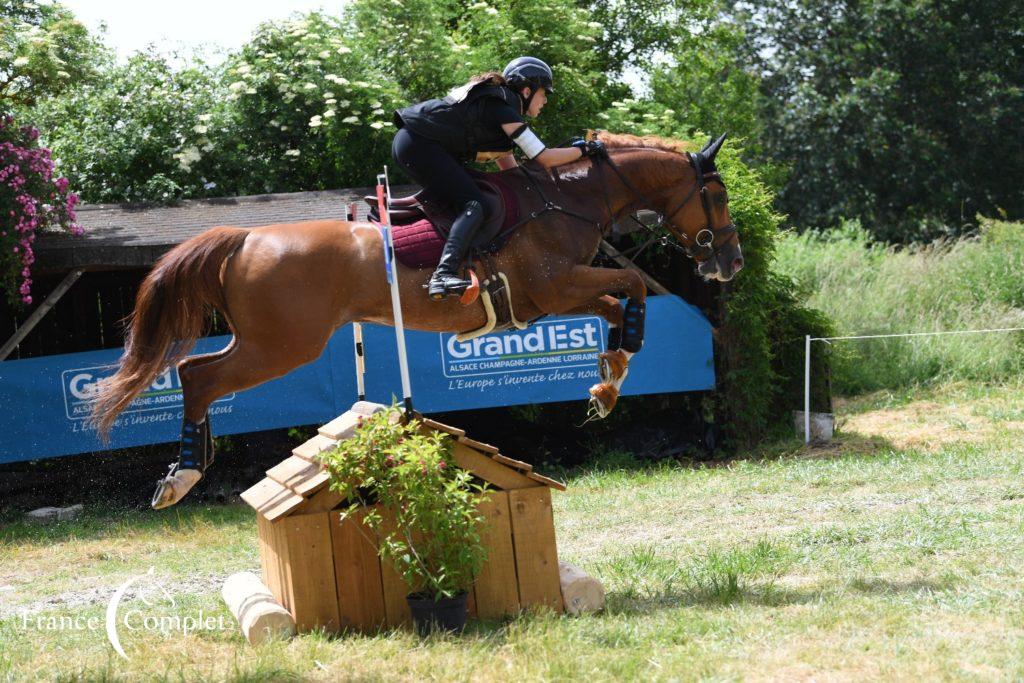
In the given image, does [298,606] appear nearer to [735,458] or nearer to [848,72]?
[735,458]

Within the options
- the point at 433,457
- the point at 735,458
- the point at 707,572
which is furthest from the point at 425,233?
the point at 735,458

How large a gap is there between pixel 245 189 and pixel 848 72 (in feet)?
59.5

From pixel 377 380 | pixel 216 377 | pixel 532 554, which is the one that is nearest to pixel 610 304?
pixel 532 554

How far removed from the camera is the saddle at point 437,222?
18.2ft

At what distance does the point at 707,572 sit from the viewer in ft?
18.7

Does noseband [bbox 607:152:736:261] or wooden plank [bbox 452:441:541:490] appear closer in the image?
wooden plank [bbox 452:441:541:490]

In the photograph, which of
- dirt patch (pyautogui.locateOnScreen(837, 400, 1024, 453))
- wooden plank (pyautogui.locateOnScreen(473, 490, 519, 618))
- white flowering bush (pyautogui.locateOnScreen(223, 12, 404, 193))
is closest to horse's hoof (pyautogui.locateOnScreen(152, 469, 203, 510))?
wooden plank (pyautogui.locateOnScreen(473, 490, 519, 618))

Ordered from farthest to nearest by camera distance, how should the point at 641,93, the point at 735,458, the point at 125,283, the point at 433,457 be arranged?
the point at 641,93 < the point at 125,283 < the point at 735,458 < the point at 433,457

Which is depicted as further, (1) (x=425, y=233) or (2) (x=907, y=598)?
(1) (x=425, y=233)

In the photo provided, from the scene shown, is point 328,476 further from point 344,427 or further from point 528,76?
point 528,76

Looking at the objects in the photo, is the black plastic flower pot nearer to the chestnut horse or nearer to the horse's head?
the chestnut horse

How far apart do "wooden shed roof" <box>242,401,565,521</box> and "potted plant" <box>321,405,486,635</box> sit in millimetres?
145

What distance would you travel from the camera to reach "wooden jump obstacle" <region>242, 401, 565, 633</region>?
488 centimetres

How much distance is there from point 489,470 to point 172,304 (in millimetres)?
1908
